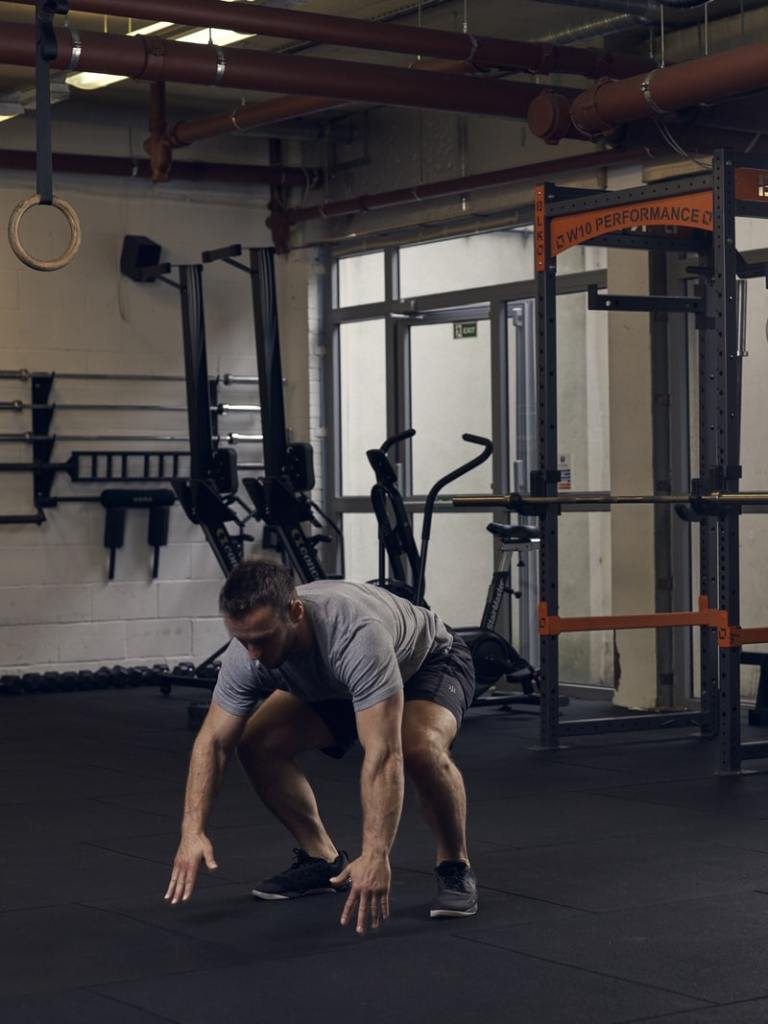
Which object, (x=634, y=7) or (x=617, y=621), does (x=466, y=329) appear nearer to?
(x=634, y=7)

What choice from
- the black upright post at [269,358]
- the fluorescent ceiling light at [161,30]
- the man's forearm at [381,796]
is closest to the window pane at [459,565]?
the black upright post at [269,358]

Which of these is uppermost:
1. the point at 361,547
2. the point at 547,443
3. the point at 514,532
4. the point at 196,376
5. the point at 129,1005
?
the point at 196,376

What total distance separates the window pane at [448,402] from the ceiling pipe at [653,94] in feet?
7.55

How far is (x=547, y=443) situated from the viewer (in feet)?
22.0

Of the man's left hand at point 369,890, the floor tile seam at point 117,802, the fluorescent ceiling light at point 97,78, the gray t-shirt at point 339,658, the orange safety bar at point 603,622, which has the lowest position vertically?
the floor tile seam at point 117,802

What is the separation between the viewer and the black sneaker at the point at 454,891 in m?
3.85

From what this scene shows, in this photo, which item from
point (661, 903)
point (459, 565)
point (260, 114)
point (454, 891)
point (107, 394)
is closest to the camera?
point (454, 891)

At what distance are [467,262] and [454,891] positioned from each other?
600 cm

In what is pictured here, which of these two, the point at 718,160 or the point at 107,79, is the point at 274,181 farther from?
the point at 718,160

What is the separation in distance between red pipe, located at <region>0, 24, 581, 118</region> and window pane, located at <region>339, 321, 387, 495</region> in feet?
8.93

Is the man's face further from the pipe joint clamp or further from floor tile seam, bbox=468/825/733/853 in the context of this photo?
the pipe joint clamp

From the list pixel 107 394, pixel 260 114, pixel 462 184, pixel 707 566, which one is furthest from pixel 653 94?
pixel 107 394

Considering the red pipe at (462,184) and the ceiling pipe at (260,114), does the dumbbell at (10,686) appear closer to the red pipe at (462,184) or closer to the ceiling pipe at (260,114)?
the ceiling pipe at (260,114)

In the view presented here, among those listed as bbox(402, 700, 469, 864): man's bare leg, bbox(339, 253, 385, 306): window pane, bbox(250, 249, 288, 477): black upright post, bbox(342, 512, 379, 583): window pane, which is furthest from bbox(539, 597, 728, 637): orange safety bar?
bbox(339, 253, 385, 306): window pane
